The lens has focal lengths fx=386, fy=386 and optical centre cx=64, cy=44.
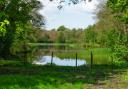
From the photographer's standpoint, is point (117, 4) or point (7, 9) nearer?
point (117, 4)

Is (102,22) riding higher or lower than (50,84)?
higher

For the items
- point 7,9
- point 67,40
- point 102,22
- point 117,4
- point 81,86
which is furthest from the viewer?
point 67,40

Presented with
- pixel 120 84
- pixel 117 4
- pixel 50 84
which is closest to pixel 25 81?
pixel 50 84

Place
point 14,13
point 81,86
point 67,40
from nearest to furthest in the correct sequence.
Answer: point 81,86, point 14,13, point 67,40

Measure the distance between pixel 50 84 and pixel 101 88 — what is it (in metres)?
2.30

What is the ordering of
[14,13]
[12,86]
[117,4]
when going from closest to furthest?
[12,86] < [117,4] < [14,13]

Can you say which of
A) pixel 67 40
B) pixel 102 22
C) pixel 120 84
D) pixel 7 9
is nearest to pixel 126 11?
pixel 120 84

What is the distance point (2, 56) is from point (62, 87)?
3350 centimetres

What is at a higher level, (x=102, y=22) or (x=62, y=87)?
(x=102, y=22)

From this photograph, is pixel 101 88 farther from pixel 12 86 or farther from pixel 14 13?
pixel 14 13

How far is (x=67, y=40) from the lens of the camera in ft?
568

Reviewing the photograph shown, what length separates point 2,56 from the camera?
49312 millimetres

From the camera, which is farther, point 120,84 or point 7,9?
point 7,9

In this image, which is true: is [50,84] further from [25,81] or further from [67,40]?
[67,40]
